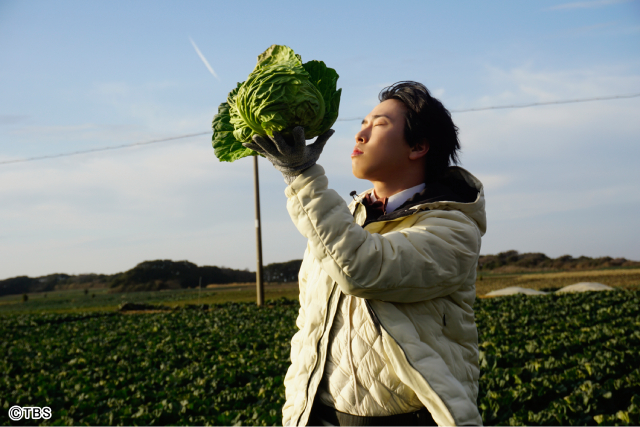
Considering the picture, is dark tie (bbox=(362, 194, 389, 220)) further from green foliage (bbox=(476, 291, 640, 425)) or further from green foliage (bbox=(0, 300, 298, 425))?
green foliage (bbox=(476, 291, 640, 425))

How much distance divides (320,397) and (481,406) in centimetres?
411

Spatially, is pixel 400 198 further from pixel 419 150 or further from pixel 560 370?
pixel 560 370

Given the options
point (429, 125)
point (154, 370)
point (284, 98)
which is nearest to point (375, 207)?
point (429, 125)

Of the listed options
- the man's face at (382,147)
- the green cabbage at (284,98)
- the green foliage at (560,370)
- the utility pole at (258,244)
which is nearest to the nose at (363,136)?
the man's face at (382,147)

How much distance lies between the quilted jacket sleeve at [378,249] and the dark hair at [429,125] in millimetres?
428

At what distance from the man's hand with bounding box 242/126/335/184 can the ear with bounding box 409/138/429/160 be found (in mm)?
487

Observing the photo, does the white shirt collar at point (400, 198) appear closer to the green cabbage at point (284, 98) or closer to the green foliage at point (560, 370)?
the green cabbage at point (284, 98)

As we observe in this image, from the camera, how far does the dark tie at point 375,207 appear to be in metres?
2.11

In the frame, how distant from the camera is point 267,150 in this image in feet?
5.81

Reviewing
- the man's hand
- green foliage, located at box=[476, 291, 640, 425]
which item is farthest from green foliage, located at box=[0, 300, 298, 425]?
the man's hand

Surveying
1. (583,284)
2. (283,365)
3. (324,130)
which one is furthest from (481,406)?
(583,284)

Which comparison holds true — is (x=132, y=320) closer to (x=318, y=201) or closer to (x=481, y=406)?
(x=481, y=406)

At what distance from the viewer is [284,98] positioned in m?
1.74

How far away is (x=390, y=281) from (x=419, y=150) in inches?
28.9
